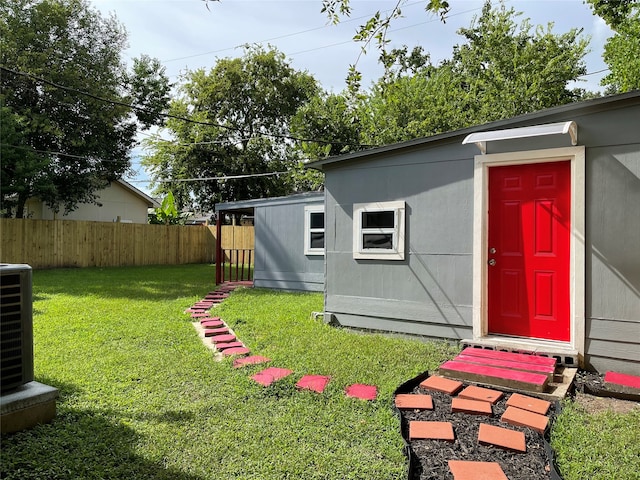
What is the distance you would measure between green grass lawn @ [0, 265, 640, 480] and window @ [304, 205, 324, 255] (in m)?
3.27

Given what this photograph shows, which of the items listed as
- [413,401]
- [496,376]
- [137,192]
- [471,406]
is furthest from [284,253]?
[137,192]

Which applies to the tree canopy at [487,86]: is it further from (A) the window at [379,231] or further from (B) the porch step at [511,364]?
(B) the porch step at [511,364]

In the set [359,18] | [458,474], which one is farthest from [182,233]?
[458,474]

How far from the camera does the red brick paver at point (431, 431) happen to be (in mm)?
2680

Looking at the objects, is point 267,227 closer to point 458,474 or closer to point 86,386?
point 86,386

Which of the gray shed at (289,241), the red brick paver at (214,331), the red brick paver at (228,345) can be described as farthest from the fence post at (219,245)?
the red brick paver at (228,345)

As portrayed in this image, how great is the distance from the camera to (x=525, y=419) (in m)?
2.89

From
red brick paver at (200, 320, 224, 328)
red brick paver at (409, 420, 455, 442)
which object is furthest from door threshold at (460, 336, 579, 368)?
red brick paver at (200, 320, 224, 328)

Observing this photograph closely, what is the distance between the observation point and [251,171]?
23438mm

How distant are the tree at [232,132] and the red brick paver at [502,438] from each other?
20575 millimetres

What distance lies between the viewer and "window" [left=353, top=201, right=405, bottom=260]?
536 centimetres

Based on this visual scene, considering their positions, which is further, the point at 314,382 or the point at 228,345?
the point at 228,345

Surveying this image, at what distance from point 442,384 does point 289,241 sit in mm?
6527

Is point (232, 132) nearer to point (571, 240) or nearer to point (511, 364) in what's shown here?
point (571, 240)
